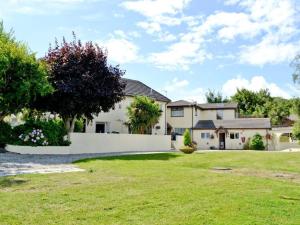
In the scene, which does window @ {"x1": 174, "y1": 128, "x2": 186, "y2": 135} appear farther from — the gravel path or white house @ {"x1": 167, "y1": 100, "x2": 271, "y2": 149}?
the gravel path

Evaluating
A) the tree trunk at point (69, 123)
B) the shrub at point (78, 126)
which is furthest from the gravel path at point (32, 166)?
the shrub at point (78, 126)

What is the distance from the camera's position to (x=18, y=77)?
22031 mm

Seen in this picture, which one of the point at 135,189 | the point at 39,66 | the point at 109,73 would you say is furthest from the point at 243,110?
the point at 135,189

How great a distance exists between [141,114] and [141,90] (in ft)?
27.8

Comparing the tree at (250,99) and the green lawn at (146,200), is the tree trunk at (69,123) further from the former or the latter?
the tree at (250,99)

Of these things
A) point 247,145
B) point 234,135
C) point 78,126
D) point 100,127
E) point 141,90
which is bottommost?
point 247,145

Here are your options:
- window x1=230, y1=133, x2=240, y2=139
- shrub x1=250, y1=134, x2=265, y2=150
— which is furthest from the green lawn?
window x1=230, y1=133, x2=240, y2=139

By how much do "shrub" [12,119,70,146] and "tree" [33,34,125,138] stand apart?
58.8 inches

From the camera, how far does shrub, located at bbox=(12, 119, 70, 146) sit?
78.1 feet

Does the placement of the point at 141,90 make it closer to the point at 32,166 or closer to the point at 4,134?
the point at 4,134

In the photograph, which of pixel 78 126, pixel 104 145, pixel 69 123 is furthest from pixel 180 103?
pixel 69 123

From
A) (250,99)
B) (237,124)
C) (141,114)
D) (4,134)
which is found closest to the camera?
(4,134)

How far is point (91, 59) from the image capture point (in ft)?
87.8

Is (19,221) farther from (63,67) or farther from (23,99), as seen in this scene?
(63,67)
